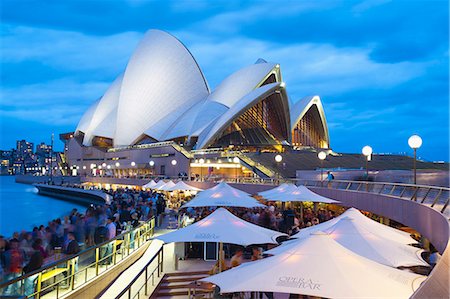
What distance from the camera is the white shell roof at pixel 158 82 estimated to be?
5734 cm

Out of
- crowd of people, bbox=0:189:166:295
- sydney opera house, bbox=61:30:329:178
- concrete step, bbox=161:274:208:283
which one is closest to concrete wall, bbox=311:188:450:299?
concrete step, bbox=161:274:208:283

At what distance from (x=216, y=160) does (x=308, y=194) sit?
26483 millimetres

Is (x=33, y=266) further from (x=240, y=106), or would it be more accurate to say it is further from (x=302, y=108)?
(x=302, y=108)

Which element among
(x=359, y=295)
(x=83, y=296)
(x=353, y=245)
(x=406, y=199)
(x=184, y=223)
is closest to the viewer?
(x=359, y=295)

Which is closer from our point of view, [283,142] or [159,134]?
[283,142]

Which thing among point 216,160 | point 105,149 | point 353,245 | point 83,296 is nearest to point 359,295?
point 353,245

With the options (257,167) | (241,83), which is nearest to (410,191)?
(257,167)

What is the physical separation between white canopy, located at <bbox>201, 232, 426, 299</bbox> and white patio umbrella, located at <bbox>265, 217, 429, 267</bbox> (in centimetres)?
137

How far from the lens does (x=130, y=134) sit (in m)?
60.0

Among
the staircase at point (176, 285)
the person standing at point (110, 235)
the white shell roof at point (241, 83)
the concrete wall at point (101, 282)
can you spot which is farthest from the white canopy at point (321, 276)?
the white shell roof at point (241, 83)

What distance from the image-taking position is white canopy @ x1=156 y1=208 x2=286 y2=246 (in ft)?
28.3

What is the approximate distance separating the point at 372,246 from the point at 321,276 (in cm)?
295

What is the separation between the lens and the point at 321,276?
4949 millimetres

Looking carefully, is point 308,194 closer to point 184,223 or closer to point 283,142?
point 184,223
